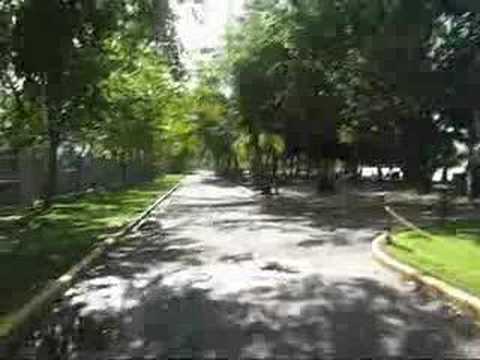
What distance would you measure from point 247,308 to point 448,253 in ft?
19.7

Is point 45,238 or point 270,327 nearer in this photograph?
point 270,327

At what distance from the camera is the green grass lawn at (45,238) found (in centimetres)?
1432

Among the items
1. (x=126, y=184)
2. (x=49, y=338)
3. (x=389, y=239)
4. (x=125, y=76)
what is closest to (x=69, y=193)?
(x=125, y=76)

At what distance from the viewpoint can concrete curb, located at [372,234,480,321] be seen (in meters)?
11.7

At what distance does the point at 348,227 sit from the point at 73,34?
10.2m

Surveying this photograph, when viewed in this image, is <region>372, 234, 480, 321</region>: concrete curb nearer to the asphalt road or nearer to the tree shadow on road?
the asphalt road

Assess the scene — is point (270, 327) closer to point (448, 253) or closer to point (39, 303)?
point (39, 303)

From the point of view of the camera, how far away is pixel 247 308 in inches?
477

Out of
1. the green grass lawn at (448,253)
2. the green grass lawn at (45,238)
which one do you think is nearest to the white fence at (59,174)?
the green grass lawn at (45,238)

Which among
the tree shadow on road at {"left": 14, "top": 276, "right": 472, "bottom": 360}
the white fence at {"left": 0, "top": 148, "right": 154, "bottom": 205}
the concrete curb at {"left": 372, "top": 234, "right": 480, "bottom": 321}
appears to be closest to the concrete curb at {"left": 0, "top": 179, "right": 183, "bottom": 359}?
the tree shadow on road at {"left": 14, "top": 276, "right": 472, "bottom": 360}

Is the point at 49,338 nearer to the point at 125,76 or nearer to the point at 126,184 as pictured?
the point at 125,76

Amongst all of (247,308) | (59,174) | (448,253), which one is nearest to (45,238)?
(448,253)

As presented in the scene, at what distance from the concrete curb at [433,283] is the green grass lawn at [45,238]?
16.5 ft

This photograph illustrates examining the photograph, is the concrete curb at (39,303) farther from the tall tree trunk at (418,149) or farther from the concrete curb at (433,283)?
the tall tree trunk at (418,149)
